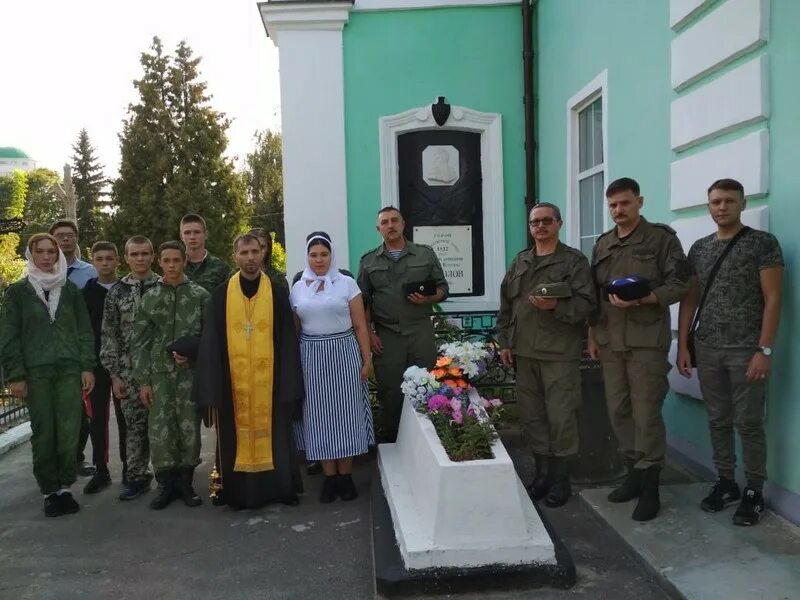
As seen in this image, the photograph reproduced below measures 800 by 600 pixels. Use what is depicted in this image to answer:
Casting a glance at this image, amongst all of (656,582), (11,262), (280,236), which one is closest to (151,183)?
(280,236)

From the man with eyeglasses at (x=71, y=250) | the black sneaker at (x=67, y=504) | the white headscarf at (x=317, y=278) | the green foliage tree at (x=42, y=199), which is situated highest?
the green foliage tree at (x=42, y=199)

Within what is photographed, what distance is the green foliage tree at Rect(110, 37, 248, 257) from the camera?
30.3 metres

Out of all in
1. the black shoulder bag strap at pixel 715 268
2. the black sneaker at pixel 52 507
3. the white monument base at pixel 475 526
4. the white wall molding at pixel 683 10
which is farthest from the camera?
the black sneaker at pixel 52 507

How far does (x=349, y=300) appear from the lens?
477 centimetres

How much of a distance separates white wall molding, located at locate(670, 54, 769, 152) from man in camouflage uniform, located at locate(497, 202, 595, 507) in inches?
45.9

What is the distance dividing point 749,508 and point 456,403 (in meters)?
1.70

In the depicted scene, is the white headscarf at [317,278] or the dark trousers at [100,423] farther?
the dark trousers at [100,423]

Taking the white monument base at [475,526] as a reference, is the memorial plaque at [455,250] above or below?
above

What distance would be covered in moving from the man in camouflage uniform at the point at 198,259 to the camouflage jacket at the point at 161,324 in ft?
2.16

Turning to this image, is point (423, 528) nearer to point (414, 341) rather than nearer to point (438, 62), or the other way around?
point (414, 341)

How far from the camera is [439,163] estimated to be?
27.0 feet

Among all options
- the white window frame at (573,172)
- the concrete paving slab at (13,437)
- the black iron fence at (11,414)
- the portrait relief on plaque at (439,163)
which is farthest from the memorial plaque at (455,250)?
the black iron fence at (11,414)

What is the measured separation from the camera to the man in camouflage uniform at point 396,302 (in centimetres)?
517

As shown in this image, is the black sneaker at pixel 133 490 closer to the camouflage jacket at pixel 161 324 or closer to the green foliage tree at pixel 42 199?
the camouflage jacket at pixel 161 324
